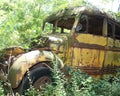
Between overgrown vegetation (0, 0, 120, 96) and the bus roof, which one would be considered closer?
overgrown vegetation (0, 0, 120, 96)

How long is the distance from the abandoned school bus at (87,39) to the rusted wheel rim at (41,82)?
0.83 meters

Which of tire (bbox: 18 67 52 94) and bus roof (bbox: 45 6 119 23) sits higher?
bus roof (bbox: 45 6 119 23)

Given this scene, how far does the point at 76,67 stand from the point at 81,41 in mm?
700

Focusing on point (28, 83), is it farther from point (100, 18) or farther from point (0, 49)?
point (100, 18)

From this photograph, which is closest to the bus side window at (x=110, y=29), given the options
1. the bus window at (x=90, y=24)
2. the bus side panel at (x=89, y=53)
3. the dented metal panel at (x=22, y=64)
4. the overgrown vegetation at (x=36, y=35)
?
the bus window at (x=90, y=24)

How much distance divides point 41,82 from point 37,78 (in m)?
0.15

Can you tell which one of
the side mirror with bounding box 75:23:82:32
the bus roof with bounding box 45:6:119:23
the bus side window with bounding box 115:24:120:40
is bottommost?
the bus side window with bounding box 115:24:120:40

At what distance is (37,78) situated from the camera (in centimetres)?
609

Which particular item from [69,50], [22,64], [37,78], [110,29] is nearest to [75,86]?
[37,78]

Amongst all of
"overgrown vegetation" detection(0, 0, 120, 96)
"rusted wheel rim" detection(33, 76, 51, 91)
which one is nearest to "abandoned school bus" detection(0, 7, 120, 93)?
"rusted wheel rim" detection(33, 76, 51, 91)

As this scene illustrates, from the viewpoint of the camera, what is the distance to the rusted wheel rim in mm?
6090

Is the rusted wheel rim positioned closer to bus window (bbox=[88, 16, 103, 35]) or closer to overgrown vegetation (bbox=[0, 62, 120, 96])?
overgrown vegetation (bbox=[0, 62, 120, 96])

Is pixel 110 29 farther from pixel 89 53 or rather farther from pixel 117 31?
pixel 89 53

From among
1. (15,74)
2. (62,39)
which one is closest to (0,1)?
(62,39)
